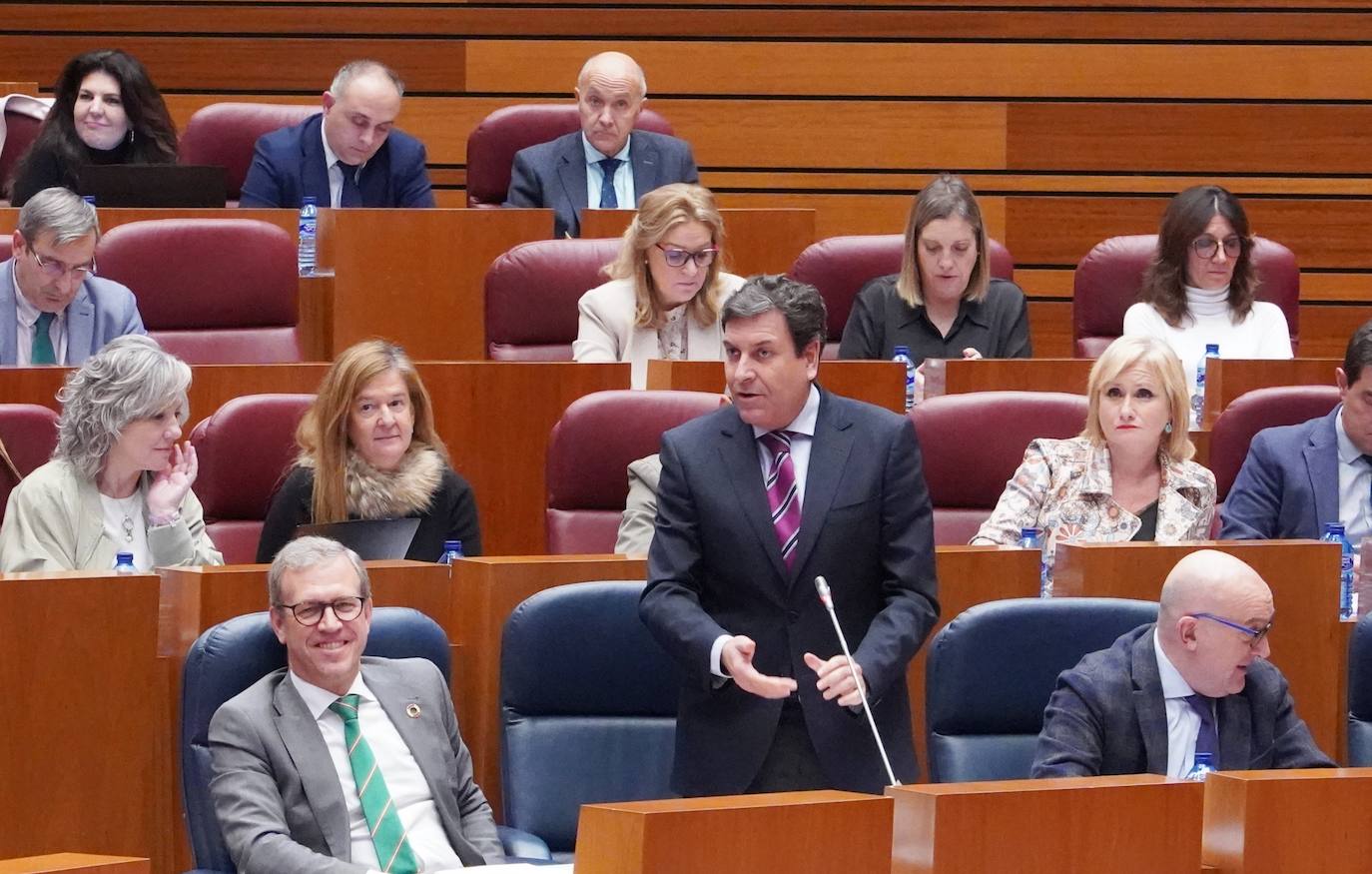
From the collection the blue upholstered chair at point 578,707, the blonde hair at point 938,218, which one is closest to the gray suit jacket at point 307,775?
the blue upholstered chair at point 578,707

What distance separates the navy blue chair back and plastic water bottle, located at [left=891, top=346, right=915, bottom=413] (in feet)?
4.18

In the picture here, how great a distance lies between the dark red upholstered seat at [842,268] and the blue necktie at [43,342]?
1.27m

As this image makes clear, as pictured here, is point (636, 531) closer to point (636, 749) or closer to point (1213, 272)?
point (636, 749)

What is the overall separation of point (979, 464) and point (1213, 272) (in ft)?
2.83

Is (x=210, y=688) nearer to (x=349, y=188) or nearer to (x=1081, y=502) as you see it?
(x=1081, y=502)

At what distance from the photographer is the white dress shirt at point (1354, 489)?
115 inches

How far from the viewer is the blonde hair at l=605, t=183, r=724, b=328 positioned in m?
3.27

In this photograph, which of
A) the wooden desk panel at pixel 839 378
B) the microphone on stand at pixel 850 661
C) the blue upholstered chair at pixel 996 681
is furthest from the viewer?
the wooden desk panel at pixel 839 378

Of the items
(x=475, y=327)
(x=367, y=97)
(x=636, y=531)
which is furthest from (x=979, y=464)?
(x=367, y=97)

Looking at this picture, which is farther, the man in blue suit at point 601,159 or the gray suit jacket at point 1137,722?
the man in blue suit at point 601,159

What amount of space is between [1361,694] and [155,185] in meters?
2.24

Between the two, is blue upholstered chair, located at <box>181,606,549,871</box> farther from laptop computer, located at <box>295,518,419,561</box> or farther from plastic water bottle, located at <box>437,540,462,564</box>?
plastic water bottle, located at <box>437,540,462,564</box>

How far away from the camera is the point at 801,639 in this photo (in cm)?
210

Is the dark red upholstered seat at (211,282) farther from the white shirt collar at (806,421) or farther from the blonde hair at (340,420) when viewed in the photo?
the white shirt collar at (806,421)
